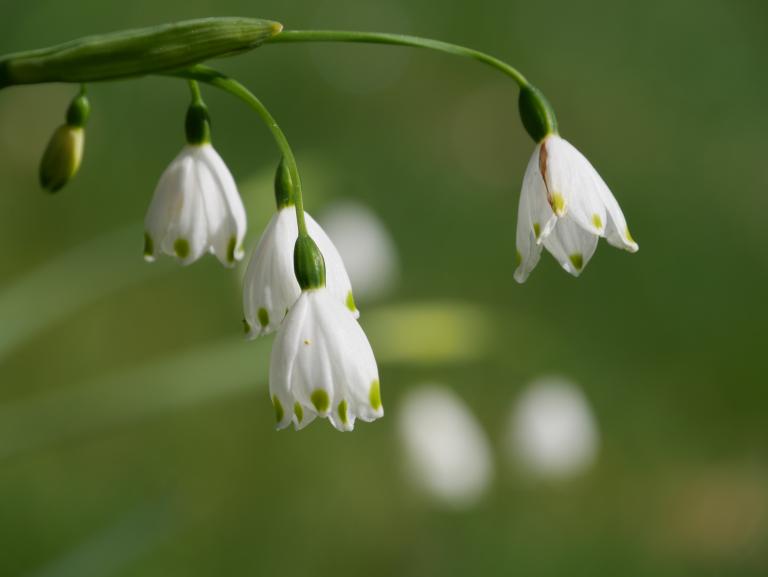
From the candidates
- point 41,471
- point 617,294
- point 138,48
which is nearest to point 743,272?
point 617,294

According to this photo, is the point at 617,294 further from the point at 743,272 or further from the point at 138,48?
the point at 138,48

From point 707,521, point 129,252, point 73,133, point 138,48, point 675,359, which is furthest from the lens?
point 675,359

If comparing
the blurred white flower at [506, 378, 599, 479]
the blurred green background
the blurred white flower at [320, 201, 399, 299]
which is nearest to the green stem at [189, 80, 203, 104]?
the blurred green background

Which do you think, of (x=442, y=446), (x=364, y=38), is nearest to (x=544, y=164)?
(x=364, y=38)

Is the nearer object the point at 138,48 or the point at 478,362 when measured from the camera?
the point at 138,48

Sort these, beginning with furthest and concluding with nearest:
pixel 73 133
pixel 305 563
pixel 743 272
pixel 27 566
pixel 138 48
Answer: pixel 743 272 → pixel 305 563 → pixel 27 566 → pixel 73 133 → pixel 138 48

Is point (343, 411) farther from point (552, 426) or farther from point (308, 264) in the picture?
point (552, 426)
